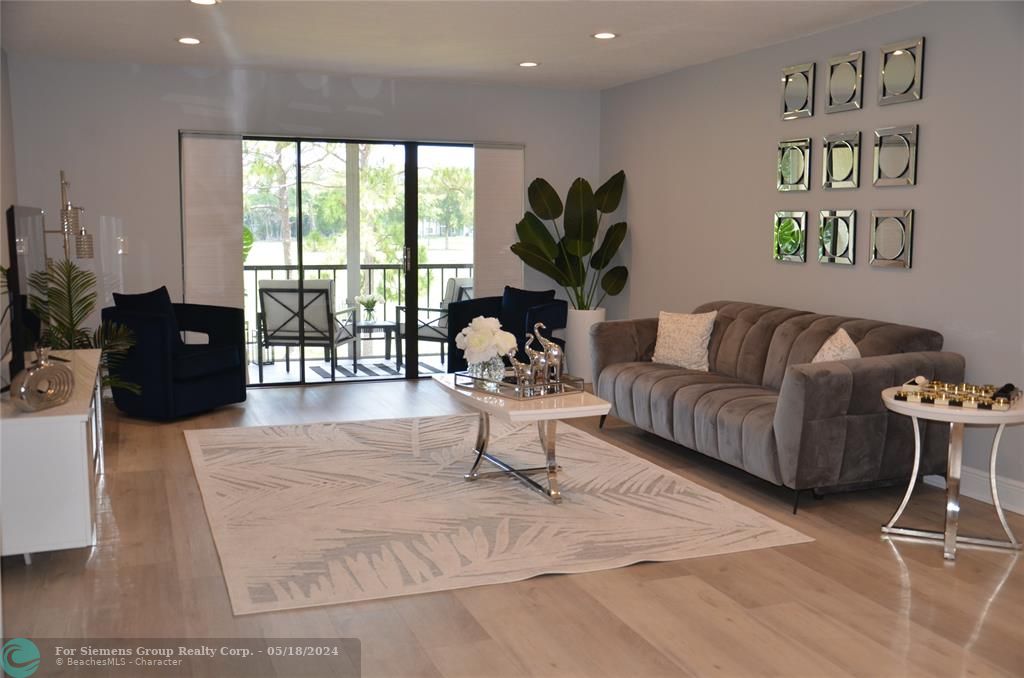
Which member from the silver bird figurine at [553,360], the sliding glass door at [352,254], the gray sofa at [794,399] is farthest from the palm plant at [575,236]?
the silver bird figurine at [553,360]

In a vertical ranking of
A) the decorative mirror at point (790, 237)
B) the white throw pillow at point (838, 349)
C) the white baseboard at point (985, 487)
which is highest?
the decorative mirror at point (790, 237)

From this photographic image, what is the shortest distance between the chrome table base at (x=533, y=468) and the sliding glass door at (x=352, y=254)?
285cm

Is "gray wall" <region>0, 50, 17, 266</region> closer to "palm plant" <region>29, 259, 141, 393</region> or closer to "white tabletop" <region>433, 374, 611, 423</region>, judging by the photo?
"palm plant" <region>29, 259, 141, 393</region>

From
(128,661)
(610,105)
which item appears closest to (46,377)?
(128,661)

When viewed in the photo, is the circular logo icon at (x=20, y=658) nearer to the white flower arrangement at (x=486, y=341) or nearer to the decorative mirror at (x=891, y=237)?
the white flower arrangement at (x=486, y=341)

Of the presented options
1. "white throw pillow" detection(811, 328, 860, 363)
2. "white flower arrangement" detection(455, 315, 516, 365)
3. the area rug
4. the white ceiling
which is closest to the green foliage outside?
the white ceiling

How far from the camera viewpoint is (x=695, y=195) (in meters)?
6.87

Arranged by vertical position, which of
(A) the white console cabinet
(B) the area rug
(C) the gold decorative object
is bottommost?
(B) the area rug

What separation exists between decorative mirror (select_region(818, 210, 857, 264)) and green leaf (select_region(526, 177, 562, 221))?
2.73 metres

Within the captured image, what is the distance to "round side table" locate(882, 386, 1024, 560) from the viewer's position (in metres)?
3.66

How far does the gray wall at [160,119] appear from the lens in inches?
264

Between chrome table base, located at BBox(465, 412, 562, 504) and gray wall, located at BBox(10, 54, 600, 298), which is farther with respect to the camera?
gray wall, located at BBox(10, 54, 600, 298)

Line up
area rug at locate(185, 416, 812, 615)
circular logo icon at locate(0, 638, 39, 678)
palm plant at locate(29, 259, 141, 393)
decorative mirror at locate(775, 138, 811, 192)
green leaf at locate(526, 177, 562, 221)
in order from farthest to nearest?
green leaf at locate(526, 177, 562, 221) < decorative mirror at locate(775, 138, 811, 192) < palm plant at locate(29, 259, 141, 393) < area rug at locate(185, 416, 812, 615) < circular logo icon at locate(0, 638, 39, 678)

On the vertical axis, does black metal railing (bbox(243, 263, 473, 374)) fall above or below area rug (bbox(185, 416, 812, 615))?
above
